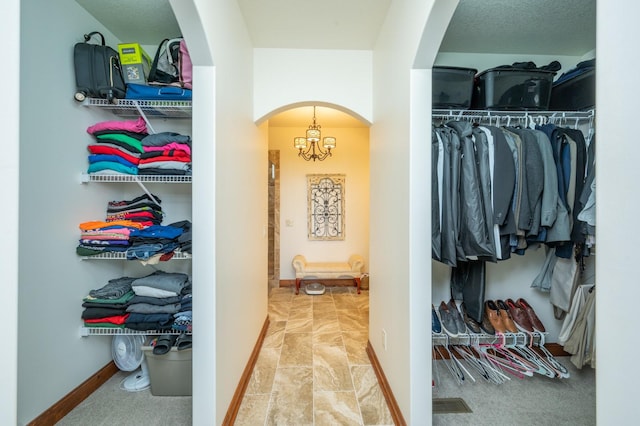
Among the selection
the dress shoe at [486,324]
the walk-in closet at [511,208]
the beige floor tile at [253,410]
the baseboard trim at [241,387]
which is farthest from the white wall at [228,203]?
the dress shoe at [486,324]

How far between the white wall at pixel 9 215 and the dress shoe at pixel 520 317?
109 inches

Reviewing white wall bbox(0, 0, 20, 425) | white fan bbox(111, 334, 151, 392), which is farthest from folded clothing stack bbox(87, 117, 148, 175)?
white wall bbox(0, 0, 20, 425)

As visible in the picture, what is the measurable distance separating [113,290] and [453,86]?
110 inches

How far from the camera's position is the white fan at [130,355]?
1.95m

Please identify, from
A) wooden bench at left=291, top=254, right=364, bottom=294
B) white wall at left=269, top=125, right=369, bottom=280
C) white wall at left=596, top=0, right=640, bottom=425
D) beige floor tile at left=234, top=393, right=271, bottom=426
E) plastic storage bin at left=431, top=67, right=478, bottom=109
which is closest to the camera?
white wall at left=596, top=0, right=640, bottom=425

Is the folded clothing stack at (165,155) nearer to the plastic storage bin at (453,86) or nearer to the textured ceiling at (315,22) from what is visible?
the textured ceiling at (315,22)

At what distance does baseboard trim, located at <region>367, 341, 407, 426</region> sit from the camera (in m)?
1.57

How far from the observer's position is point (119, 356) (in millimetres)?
1954

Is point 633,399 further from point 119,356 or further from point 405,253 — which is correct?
point 119,356

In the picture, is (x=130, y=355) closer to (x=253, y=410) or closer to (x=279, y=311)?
(x=253, y=410)

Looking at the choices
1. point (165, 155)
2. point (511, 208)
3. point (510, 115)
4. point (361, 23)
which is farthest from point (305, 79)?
point (511, 208)

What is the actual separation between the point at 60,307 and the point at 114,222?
1.99ft

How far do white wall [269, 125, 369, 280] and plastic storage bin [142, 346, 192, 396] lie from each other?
2.83 meters

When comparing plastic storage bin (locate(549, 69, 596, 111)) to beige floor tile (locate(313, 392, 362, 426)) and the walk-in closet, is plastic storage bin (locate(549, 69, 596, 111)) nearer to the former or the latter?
the walk-in closet
